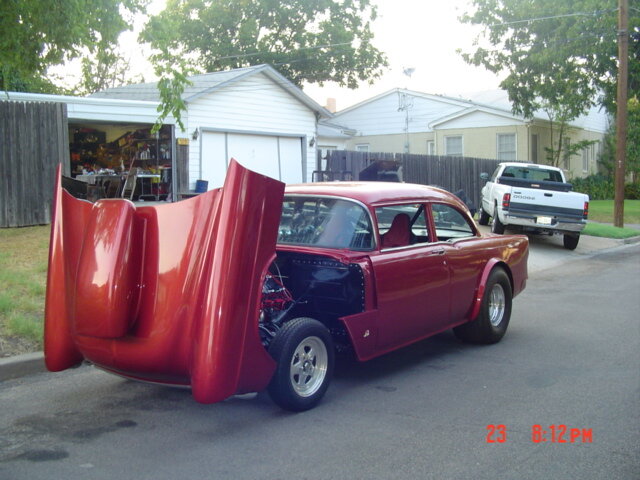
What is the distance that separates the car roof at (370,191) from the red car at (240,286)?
0.8 inches

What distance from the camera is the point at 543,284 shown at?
12.0 meters

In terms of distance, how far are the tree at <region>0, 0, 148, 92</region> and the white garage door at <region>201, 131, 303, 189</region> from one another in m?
10.7

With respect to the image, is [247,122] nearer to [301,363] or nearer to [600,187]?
[301,363]

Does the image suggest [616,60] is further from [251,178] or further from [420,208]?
[251,178]

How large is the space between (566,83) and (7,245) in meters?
22.6

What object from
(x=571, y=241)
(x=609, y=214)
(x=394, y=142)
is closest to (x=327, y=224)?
(x=571, y=241)

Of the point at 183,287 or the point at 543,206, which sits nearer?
the point at 183,287

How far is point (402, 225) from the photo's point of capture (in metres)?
6.48

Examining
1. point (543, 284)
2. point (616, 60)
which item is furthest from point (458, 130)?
point (543, 284)

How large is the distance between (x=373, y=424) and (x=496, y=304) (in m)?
3.12

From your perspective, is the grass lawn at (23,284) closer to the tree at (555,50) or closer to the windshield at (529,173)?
the windshield at (529,173)

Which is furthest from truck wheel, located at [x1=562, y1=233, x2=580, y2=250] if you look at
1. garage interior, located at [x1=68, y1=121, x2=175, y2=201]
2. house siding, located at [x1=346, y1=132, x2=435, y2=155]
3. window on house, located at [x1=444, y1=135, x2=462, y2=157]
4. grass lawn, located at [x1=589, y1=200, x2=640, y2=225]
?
house siding, located at [x1=346, y1=132, x2=435, y2=155]

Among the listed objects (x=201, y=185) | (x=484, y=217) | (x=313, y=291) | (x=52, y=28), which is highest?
(x=52, y=28)

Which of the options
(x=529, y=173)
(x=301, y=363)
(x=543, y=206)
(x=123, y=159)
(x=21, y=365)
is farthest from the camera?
(x=123, y=159)
